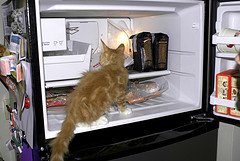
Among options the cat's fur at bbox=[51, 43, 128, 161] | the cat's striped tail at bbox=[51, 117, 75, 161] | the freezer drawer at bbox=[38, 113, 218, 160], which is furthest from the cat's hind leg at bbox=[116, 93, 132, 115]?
the cat's striped tail at bbox=[51, 117, 75, 161]

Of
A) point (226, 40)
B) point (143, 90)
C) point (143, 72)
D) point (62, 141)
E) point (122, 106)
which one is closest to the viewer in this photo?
point (62, 141)

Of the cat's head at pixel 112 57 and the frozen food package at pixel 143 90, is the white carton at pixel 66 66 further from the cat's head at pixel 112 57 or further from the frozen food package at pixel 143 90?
the frozen food package at pixel 143 90

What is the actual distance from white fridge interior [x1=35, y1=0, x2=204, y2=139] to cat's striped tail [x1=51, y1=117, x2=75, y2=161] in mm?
51

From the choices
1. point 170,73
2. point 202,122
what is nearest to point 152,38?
point 170,73

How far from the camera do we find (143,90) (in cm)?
149

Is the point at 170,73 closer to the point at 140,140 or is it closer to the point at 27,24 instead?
the point at 140,140

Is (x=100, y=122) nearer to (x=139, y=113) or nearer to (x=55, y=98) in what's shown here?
(x=139, y=113)

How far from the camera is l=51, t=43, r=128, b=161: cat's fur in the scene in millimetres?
906

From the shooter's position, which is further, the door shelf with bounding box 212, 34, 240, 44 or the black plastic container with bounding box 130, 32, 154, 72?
the black plastic container with bounding box 130, 32, 154, 72

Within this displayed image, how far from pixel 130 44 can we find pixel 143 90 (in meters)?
0.29

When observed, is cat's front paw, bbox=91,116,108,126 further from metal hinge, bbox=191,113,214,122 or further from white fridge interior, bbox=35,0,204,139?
metal hinge, bbox=191,113,214,122

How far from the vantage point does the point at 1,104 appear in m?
1.56

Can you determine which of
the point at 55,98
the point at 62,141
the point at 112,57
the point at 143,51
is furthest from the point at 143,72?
the point at 62,141

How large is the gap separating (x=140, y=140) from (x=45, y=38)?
0.58 meters
